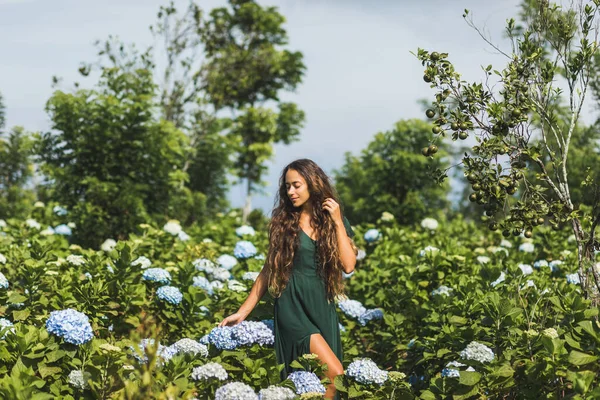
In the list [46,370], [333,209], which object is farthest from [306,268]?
[46,370]

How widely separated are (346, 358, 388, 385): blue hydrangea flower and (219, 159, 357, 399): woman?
25cm

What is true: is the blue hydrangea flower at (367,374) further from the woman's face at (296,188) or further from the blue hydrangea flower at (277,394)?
the woman's face at (296,188)

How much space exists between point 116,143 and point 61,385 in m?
6.90

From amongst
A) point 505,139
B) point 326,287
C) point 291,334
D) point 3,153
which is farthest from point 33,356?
point 3,153

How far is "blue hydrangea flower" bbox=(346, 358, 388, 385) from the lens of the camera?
3.22 meters

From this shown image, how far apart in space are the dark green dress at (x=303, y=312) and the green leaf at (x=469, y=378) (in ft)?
2.67

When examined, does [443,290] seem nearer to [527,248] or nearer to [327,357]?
[327,357]

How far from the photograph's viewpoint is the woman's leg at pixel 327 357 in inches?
135

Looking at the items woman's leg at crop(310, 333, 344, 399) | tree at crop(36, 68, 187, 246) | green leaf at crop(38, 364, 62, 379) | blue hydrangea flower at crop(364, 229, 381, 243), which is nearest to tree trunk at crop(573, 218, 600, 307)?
woman's leg at crop(310, 333, 344, 399)

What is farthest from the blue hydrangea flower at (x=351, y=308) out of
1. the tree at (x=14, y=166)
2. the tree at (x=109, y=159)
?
the tree at (x=14, y=166)

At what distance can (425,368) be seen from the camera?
4.36m

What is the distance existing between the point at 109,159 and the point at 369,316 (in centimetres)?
603

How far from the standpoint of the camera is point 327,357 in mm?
3510

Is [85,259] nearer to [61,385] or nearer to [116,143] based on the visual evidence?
[61,385]
